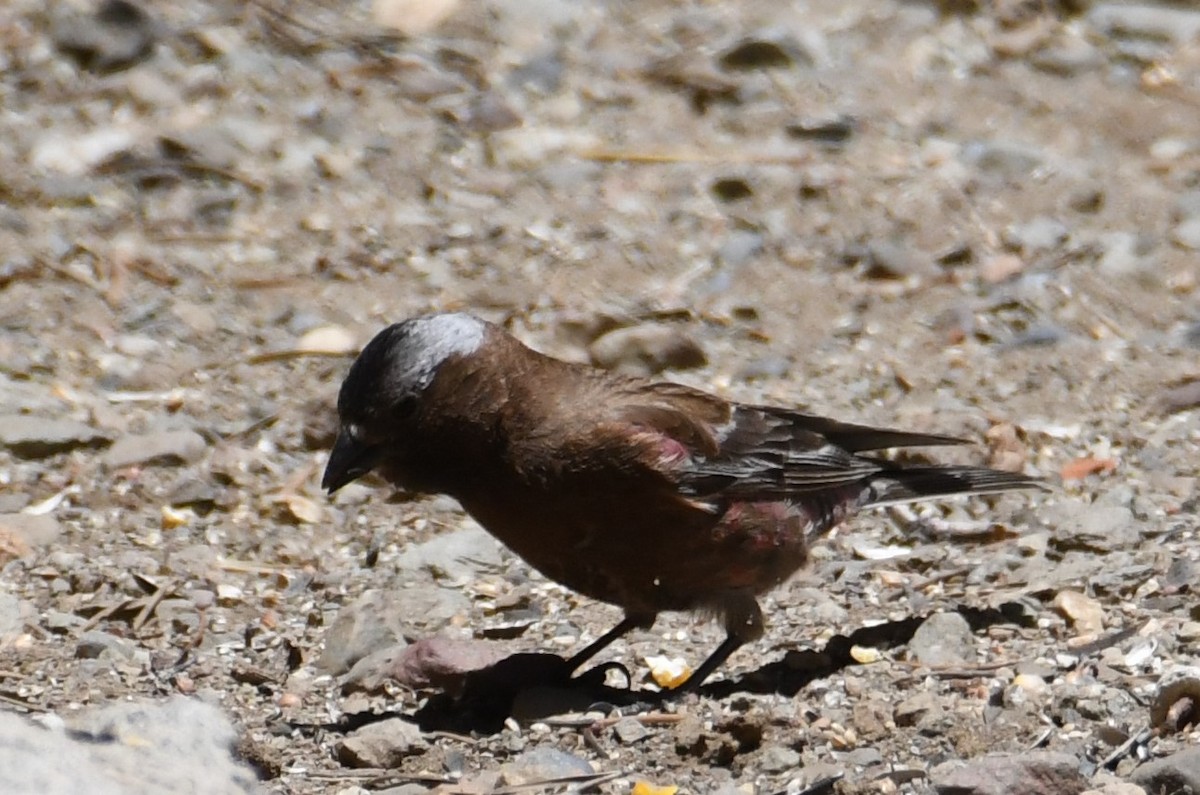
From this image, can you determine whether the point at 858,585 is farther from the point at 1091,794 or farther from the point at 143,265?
the point at 143,265

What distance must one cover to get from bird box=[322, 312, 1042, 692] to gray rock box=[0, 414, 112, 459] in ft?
5.18

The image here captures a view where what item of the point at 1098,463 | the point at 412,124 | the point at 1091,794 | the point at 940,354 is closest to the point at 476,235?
the point at 412,124

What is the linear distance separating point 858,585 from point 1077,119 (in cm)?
443

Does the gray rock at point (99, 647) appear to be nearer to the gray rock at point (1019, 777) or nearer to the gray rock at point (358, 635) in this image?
the gray rock at point (358, 635)

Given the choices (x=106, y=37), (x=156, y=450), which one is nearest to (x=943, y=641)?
(x=156, y=450)

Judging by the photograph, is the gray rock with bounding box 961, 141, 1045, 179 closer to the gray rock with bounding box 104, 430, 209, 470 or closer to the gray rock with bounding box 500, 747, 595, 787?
Answer: the gray rock with bounding box 104, 430, 209, 470

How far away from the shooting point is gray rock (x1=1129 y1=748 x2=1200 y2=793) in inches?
154

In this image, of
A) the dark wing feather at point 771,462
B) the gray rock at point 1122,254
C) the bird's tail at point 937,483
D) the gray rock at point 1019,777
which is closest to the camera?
the gray rock at point 1019,777

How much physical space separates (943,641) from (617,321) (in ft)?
8.37

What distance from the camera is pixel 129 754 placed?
137 inches

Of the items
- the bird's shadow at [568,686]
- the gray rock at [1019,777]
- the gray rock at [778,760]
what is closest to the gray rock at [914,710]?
the gray rock at [778,760]

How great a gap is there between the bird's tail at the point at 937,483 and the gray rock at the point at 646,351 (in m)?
1.37

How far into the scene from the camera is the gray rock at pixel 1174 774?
3.92m

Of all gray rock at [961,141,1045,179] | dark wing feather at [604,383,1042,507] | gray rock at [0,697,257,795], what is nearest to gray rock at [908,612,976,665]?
dark wing feather at [604,383,1042,507]
